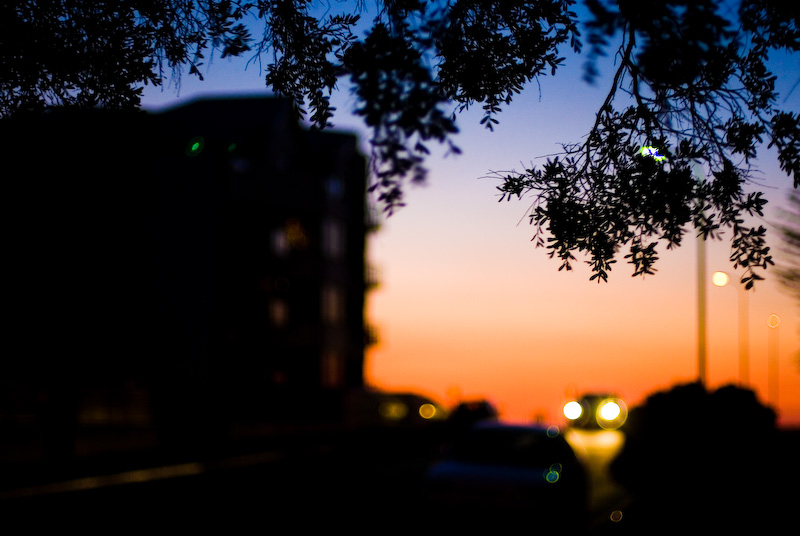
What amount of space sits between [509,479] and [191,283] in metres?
29.6

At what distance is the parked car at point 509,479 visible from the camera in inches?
469

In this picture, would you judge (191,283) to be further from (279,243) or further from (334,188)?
(334,188)

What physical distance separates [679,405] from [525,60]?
6312 millimetres

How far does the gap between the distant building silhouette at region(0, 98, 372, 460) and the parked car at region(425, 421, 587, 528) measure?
35.2 ft

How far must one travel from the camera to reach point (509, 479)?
39.8 feet

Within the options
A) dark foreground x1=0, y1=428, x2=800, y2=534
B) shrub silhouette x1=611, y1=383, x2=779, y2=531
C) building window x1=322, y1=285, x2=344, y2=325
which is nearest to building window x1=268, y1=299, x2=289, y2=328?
building window x1=322, y1=285, x2=344, y2=325

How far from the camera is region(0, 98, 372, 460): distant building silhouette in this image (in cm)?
2464

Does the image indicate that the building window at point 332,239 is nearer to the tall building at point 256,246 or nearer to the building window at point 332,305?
the tall building at point 256,246

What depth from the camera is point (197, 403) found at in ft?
95.0

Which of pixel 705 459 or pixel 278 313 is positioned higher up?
pixel 278 313

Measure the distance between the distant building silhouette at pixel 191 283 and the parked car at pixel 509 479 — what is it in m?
10.7

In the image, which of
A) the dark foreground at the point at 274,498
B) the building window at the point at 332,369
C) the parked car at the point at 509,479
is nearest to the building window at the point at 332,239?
the building window at the point at 332,369

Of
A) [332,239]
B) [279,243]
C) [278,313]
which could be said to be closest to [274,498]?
[278,313]

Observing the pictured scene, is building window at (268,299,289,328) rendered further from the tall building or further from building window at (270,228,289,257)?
building window at (270,228,289,257)
